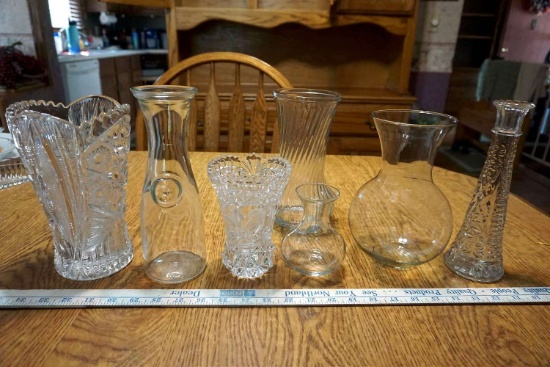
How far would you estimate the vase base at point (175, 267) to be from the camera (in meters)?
0.46

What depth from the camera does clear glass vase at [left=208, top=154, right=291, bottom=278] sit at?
44cm

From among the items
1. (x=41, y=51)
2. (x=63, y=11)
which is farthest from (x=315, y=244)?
(x=63, y=11)

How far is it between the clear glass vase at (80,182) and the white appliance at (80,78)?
2531 mm

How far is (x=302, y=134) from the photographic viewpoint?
56 cm

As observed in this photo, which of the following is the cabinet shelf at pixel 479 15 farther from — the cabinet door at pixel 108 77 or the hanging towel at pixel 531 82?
the cabinet door at pixel 108 77

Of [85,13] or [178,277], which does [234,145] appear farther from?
[85,13]

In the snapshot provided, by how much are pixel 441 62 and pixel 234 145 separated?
257 centimetres

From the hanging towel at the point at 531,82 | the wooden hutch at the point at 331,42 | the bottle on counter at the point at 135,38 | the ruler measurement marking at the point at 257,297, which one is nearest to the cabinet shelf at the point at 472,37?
the hanging towel at the point at 531,82

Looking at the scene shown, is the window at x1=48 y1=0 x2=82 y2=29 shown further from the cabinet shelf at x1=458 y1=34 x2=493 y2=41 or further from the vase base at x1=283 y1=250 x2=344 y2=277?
the cabinet shelf at x1=458 y1=34 x2=493 y2=41

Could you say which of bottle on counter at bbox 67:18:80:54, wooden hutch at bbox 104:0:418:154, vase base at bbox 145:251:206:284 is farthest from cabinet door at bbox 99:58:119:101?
vase base at bbox 145:251:206:284

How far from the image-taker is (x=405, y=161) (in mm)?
483

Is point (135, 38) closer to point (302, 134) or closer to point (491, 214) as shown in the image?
point (302, 134)

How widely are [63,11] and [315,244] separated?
357 centimetres

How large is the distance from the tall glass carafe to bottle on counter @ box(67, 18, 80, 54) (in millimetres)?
3091
